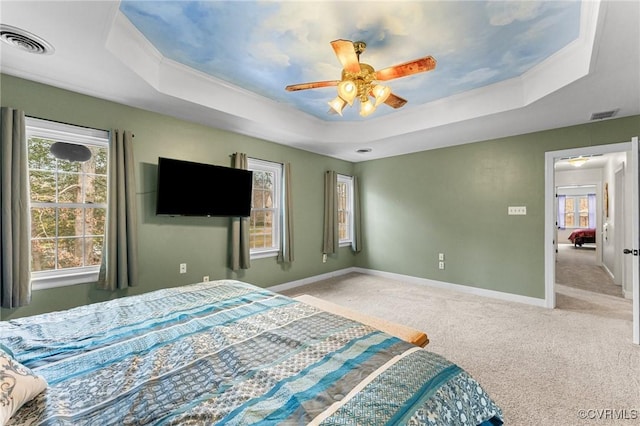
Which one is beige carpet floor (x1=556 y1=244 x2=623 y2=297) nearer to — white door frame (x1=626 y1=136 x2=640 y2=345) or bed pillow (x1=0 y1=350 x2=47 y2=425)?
white door frame (x1=626 y1=136 x2=640 y2=345)

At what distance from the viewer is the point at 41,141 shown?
260 cm

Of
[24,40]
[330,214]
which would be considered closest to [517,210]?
[330,214]

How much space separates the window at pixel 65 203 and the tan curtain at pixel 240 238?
1.46 m

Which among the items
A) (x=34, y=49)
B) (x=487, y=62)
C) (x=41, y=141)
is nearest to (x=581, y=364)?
(x=487, y=62)

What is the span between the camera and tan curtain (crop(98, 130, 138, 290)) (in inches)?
109

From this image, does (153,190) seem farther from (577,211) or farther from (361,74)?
(577,211)

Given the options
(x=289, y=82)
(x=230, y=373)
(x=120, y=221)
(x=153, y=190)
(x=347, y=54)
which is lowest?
(x=230, y=373)

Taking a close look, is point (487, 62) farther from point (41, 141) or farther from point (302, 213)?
point (41, 141)

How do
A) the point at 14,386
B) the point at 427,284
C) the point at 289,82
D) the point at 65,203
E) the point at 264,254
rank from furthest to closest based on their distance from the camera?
1. the point at 427,284
2. the point at 264,254
3. the point at 289,82
4. the point at 65,203
5. the point at 14,386

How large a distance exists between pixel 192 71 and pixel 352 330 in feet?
9.97

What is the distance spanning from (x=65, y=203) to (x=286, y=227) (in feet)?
8.88

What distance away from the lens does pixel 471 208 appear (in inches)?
176

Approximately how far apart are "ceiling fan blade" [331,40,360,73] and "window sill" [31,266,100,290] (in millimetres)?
3172

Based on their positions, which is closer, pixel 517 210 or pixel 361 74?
pixel 361 74
